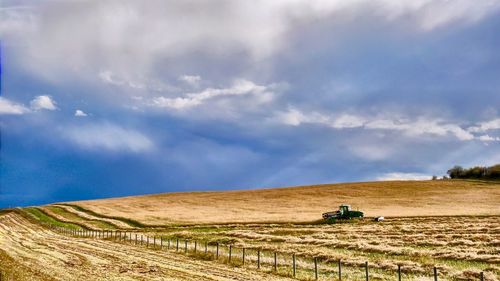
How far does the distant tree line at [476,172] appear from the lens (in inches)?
5881

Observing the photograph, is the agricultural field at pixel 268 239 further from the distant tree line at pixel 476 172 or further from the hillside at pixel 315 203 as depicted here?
the distant tree line at pixel 476 172

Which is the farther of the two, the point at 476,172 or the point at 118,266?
the point at 476,172

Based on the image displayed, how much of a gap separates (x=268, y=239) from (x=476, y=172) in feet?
433

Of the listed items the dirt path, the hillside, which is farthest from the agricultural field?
the hillside

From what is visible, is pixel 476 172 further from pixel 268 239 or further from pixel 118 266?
pixel 118 266

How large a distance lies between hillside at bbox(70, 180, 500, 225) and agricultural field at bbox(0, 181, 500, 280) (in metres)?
0.22

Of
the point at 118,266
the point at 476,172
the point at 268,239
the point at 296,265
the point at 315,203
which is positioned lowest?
the point at 296,265

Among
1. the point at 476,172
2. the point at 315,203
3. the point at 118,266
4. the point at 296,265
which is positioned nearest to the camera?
the point at 118,266

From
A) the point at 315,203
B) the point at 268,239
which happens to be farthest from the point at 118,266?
the point at 315,203

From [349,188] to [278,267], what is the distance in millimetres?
92304

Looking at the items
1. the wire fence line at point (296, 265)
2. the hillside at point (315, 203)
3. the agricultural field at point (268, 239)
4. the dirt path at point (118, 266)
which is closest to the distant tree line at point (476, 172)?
the hillside at point (315, 203)

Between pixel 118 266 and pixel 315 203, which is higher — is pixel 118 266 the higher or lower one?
the lower one

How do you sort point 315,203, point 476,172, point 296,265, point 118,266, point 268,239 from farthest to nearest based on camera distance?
1. point 476,172
2. point 315,203
3. point 268,239
4. point 296,265
5. point 118,266

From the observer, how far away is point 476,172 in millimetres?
163125
